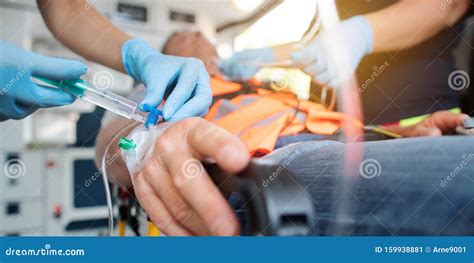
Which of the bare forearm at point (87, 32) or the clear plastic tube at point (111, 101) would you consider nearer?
the clear plastic tube at point (111, 101)

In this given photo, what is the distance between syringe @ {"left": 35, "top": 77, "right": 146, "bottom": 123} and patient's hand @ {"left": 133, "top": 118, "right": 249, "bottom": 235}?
0.40 feet

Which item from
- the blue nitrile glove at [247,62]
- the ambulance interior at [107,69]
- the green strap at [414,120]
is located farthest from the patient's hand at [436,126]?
the blue nitrile glove at [247,62]

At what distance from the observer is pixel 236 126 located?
1122 millimetres

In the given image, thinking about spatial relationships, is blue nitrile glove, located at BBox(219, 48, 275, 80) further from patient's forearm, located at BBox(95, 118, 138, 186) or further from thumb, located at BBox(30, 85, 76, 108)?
thumb, located at BBox(30, 85, 76, 108)

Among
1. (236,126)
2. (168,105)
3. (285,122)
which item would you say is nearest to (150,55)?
(168,105)

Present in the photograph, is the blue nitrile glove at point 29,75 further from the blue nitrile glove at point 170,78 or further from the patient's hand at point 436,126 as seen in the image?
the patient's hand at point 436,126

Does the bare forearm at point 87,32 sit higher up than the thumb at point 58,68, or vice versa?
the bare forearm at point 87,32

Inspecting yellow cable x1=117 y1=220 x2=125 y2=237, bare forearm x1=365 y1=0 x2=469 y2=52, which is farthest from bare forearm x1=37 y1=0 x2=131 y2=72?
bare forearm x1=365 y1=0 x2=469 y2=52

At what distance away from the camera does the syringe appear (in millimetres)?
1038

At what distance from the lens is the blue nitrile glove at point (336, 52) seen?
3.80ft

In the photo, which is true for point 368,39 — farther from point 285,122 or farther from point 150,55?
point 150,55

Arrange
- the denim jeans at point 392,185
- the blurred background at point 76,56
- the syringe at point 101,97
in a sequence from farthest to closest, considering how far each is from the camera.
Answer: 1. the blurred background at point 76,56
2. the syringe at point 101,97
3. the denim jeans at point 392,185

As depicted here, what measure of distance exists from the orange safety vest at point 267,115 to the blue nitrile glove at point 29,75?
392 mm

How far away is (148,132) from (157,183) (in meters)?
0.14
